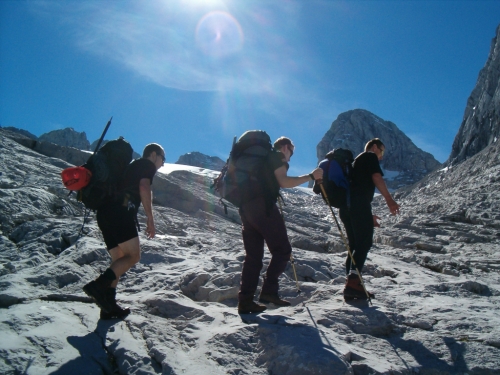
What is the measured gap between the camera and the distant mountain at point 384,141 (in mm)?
146375

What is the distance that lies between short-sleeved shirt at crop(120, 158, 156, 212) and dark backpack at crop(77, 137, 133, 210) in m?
0.08

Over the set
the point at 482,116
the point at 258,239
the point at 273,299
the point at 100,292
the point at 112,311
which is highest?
the point at 482,116

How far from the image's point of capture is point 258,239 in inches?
181

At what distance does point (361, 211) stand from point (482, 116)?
84.1 m

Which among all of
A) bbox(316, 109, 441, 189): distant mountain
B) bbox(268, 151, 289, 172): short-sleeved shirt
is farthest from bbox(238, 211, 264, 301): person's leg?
bbox(316, 109, 441, 189): distant mountain

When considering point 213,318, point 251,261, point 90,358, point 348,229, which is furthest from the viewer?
point 348,229

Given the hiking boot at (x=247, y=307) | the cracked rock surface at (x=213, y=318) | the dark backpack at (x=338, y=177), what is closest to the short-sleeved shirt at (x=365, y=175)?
the dark backpack at (x=338, y=177)

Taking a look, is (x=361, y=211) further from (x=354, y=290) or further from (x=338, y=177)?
(x=354, y=290)

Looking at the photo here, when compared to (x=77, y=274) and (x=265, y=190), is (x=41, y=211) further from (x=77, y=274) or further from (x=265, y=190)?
(x=265, y=190)

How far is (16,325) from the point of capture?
11.8 ft

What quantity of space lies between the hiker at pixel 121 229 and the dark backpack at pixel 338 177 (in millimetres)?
2576

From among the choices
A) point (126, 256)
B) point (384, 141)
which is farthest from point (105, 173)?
point (384, 141)

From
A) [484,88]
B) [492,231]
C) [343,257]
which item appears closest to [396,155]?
[484,88]

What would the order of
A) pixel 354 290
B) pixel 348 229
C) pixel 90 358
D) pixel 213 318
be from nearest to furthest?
pixel 90 358 → pixel 213 318 → pixel 354 290 → pixel 348 229
